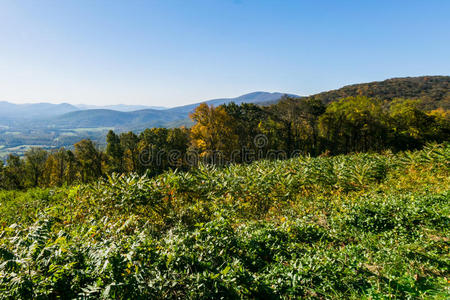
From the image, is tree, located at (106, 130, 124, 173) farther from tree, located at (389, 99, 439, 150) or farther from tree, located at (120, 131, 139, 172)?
tree, located at (389, 99, 439, 150)

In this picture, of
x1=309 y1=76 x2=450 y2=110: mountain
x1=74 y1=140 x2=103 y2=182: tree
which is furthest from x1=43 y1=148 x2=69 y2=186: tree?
x1=309 y1=76 x2=450 y2=110: mountain

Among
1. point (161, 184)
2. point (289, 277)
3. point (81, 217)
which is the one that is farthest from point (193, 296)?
point (81, 217)

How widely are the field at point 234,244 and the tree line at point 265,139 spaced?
73.3 feet

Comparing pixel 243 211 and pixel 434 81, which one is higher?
pixel 434 81

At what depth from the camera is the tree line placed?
106ft

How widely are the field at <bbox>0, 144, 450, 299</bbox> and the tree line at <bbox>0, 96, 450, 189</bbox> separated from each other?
22329mm

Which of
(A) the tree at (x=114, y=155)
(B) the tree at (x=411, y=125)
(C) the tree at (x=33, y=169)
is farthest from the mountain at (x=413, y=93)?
(C) the tree at (x=33, y=169)

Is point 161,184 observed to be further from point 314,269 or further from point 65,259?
point 314,269

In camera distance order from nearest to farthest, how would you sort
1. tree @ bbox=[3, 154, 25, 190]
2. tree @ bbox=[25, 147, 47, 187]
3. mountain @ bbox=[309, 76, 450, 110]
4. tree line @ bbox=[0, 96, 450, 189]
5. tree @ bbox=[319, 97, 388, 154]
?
1. tree line @ bbox=[0, 96, 450, 189]
2. tree @ bbox=[319, 97, 388, 154]
3. tree @ bbox=[3, 154, 25, 190]
4. tree @ bbox=[25, 147, 47, 187]
5. mountain @ bbox=[309, 76, 450, 110]

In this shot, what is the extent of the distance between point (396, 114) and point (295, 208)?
121 ft

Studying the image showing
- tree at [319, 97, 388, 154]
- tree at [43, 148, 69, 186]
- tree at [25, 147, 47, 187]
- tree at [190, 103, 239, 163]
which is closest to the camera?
tree at [190, 103, 239, 163]

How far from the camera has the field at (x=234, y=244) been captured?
2.47 metres

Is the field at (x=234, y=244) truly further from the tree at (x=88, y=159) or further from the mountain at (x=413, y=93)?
the mountain at (x=413, y=93)

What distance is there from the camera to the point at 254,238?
4.23 metres
